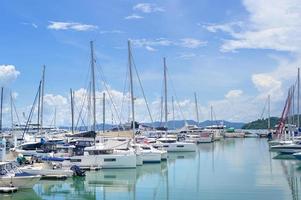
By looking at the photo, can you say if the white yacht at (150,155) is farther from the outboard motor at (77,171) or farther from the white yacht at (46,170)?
the white yacht at (46,170)

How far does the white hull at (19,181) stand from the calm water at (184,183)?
1.71ft

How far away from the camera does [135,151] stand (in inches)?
2066

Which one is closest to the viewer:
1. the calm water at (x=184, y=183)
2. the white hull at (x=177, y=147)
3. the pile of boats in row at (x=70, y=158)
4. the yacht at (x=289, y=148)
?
the calm water at (x=184, y=183)

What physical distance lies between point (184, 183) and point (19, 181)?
13798 mm

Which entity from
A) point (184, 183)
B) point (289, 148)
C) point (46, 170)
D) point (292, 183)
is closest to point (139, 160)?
point (184, 183)

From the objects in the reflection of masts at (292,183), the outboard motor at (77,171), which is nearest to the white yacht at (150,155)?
the outboard motor at (77,171)

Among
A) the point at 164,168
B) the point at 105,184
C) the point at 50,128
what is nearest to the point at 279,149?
the point at 164,168

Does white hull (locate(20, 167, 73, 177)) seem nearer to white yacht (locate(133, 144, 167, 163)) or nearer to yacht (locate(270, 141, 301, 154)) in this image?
white yacht (locate(133, 144, 167, 163))

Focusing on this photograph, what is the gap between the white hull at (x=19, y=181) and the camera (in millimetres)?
34500

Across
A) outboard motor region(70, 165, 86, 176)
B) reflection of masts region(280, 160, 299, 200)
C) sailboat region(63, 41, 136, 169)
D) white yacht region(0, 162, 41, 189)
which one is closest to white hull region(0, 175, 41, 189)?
white yacht region(0, 162, 41, 189)

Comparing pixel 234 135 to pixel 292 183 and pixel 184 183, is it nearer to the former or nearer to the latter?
pixel 292 183

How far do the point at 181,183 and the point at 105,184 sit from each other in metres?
6.49

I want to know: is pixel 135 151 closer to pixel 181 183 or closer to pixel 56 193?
pixel 181 183

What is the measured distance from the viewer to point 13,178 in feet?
114
